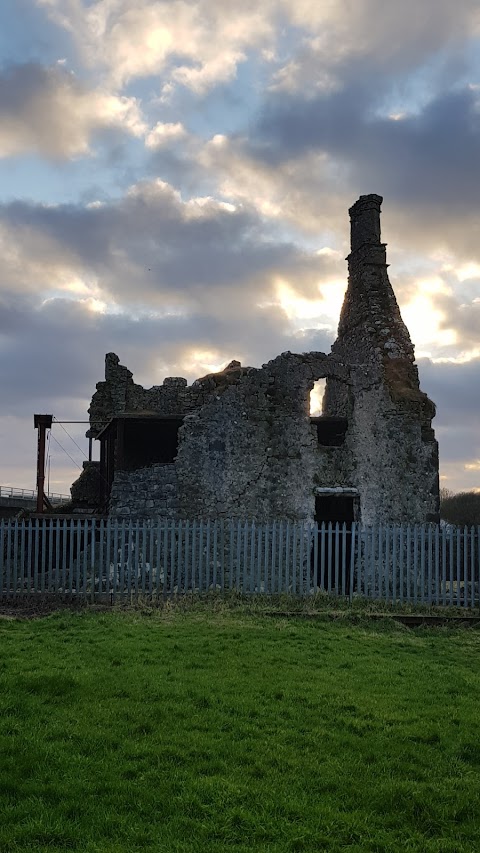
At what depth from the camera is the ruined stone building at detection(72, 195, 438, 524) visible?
18141 millimetres

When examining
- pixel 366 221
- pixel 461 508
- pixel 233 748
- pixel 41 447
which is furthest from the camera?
pixel 461 508

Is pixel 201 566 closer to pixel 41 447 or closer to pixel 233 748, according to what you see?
pixel 41 447

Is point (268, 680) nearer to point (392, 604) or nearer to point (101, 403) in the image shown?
point (392, 604)

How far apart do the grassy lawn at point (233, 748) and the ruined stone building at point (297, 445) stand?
810 centimetres

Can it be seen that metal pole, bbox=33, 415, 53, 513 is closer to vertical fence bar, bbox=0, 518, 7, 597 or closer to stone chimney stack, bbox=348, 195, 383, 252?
vertical fence bar, bbox=0, 518, 7, 597

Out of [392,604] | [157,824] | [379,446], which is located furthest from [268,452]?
[157,824]

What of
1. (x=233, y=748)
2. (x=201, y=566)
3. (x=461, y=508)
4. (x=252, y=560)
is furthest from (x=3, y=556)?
(x=461, y=508)

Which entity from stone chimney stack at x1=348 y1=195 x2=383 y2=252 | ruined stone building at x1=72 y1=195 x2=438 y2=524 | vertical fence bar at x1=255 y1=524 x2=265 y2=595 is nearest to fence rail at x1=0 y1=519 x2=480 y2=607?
vertical fence bar at x1=255 y1=524 x2=265 y2=595

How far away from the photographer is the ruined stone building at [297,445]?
18.1 metres

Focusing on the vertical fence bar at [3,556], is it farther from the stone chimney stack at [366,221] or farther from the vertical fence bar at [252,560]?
the stone chimney stack at [366,221]

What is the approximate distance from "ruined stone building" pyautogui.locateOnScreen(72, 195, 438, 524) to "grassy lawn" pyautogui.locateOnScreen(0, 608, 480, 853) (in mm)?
8096

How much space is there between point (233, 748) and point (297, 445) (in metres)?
12.9

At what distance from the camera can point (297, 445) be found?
731 inches

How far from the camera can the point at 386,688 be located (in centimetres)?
813
